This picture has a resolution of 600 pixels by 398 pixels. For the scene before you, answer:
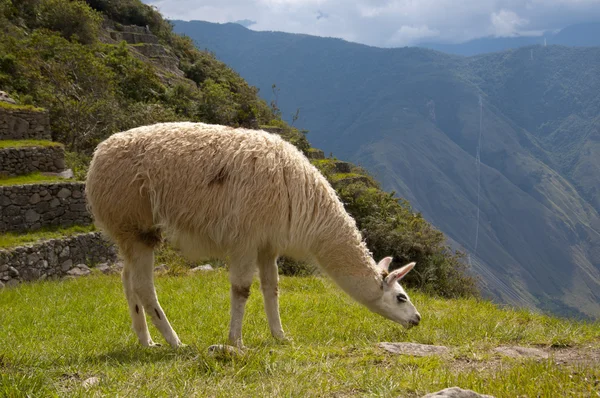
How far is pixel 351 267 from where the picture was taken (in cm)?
585

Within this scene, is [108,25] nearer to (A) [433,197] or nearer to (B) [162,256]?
(B) [162,256]

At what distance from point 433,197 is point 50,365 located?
187 metres

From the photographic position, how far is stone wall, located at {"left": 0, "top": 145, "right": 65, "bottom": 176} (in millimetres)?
15117

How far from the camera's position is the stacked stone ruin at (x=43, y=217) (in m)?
12.7

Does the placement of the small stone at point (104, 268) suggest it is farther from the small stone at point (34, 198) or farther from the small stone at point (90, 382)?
the small stone at point (90, 382)

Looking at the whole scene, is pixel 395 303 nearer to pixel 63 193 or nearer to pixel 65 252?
pixel 65 252

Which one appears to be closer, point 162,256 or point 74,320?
point 74,320

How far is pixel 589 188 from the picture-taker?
177m

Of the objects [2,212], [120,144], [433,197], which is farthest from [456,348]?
[433,197]

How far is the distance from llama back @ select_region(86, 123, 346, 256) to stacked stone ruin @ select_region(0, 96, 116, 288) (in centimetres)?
820

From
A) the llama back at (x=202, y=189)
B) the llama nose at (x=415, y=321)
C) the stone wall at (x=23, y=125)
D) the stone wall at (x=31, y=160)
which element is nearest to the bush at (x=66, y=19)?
the stone wall at (x=23, y=125)

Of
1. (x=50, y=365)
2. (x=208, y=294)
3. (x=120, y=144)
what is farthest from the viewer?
(x=208, y=294)

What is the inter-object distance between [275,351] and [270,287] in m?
1.46

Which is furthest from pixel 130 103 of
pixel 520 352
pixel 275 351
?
pixel 520 352
